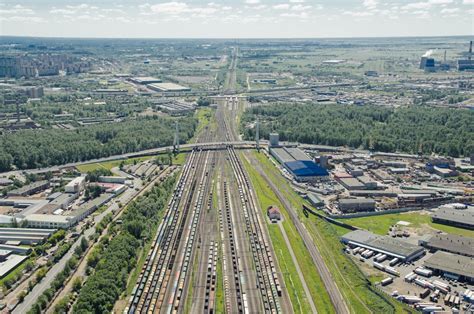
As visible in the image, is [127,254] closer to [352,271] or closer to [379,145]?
[352,271]

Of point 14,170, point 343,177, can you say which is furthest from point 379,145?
point 14,170

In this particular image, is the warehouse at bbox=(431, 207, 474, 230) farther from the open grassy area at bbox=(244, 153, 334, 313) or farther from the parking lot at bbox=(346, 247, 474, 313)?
the open grassy area at bbox=(244, 153, 334, 313)

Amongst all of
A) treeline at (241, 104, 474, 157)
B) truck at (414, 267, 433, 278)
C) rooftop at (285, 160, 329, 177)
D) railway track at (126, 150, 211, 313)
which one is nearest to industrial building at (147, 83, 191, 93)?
treeline at (241, 104, 474, 157)

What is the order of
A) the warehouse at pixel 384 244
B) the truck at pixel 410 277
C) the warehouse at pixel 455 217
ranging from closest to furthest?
1. the truck at pixel 410 277
2. the warehouse at pixel 384 244
3. the warehouse at pixel 455 217

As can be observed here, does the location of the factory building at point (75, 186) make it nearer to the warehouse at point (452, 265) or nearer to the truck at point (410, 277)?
the truck at point (410, 277)

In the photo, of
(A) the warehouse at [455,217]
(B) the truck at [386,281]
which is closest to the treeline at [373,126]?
(A) the warehouse at [455,217]
